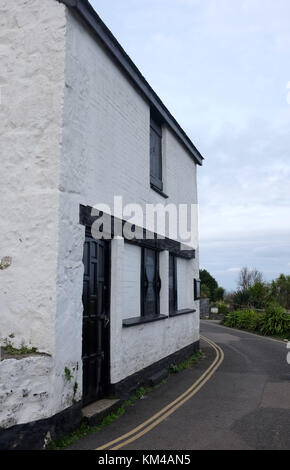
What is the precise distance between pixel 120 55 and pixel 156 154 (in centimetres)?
343

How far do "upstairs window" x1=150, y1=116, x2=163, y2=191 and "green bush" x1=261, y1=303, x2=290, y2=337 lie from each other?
479 inches

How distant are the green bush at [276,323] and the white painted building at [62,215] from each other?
12526 millimetres

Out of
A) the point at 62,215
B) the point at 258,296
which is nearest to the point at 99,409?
the point at 62,215

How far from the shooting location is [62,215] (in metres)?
6.19

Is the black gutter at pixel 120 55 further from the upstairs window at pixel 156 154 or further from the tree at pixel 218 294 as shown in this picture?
the tree at pixel 218 294

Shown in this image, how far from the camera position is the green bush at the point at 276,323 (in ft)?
64.4

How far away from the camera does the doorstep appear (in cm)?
649

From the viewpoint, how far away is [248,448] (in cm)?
552

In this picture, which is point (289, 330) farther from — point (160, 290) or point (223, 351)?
point (160, 290)

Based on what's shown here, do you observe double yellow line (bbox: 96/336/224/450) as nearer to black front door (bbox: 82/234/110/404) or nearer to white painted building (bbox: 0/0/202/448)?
white painted building (bbox: 0/0/202/448)

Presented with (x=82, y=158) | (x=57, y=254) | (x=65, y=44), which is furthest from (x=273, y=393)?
(x=65, y=44)

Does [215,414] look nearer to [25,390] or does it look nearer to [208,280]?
[25,390]

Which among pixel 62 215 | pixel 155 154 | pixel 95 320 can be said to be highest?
pixel 155 154

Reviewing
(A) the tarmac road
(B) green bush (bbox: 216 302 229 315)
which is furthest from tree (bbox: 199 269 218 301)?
(A) the tarmac road
